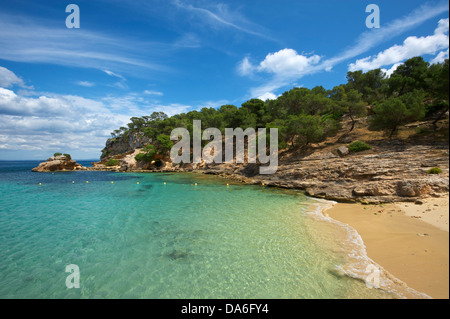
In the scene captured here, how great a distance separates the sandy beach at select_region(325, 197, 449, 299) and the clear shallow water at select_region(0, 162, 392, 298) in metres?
1.33

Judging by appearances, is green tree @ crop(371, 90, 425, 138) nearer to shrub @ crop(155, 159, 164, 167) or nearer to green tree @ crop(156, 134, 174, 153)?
green tree @ crop(156, 134, 174, 153)

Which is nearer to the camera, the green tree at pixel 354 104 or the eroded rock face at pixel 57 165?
the green tree at pixel 354 104

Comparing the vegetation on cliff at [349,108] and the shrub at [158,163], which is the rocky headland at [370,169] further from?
the shrub at [158,163]

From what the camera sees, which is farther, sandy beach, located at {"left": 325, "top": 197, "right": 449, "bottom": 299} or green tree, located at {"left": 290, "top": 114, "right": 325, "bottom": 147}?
green tree, located at {"left": 290, "top": 114, "right": 325, "bottom": 147}

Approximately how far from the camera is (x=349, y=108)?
93.0ft

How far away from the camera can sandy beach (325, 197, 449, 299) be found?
4980mm

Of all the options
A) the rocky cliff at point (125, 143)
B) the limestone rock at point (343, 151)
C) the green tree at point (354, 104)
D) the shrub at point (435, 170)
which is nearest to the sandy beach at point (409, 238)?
the shrub at point (435, 170)

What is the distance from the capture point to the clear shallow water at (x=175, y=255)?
552 centimetres

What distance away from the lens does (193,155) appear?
49.2m

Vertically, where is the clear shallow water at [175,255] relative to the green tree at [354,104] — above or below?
below

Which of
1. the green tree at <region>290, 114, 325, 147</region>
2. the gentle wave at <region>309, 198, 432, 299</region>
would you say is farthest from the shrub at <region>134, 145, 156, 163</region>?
the gentle wave at <region>309, 198, 432, 299</region>

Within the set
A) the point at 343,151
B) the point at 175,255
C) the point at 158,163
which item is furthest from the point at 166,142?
the point at 175,255

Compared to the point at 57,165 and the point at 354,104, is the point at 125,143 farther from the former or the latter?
the point at 354,104

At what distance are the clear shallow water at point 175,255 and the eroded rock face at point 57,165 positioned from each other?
187 feet
